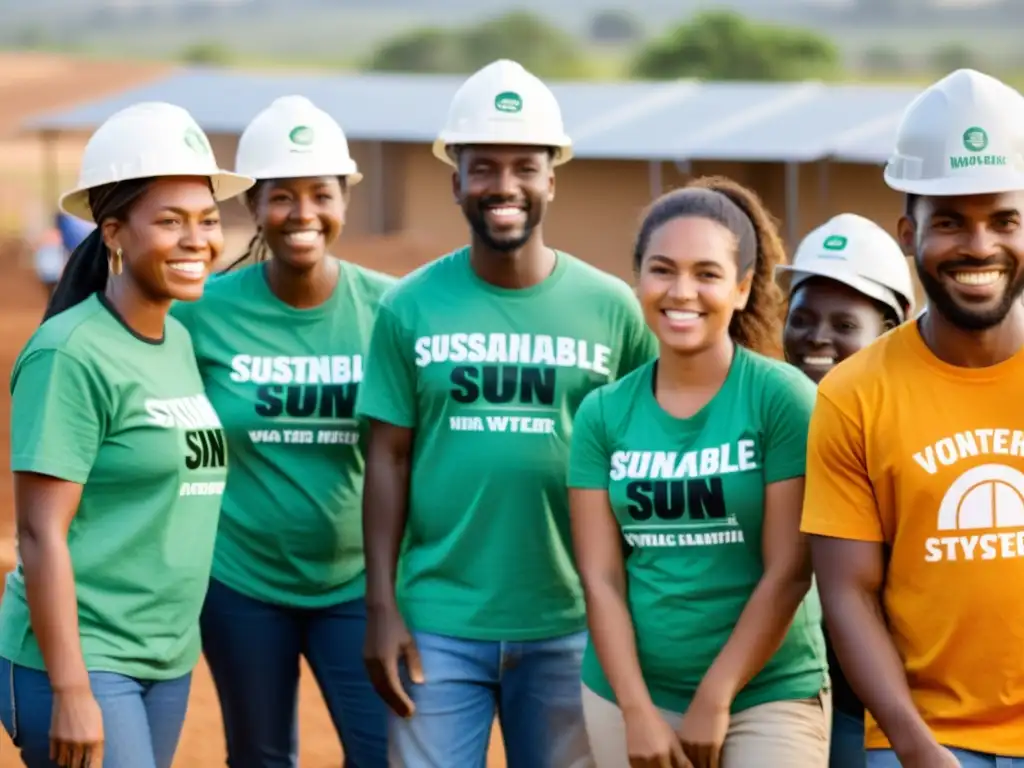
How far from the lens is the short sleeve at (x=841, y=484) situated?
12.8 feet

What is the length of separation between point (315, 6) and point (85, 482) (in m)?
162

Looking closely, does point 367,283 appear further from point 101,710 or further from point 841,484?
point 841,484

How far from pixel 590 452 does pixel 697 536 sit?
0.35 m

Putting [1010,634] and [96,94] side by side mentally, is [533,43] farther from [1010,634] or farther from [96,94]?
[1010,634]

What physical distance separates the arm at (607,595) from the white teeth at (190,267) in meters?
1.17

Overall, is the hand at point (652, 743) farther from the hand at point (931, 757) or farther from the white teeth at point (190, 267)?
the white teeth at point (190, 267)

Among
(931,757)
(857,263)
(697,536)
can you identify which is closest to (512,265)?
(857,263)

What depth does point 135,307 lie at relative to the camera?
15.5 feet

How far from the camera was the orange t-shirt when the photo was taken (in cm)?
380

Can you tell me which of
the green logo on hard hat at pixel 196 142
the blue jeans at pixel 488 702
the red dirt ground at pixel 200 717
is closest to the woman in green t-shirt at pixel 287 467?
the blue jeans at pixel 488 702

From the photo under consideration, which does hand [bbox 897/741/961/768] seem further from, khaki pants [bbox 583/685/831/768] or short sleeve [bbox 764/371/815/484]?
short sleeve [bbox 764/371/815/484]

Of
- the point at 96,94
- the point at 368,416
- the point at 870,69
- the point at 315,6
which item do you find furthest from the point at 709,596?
the point at 315,6

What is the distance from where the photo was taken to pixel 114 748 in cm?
447

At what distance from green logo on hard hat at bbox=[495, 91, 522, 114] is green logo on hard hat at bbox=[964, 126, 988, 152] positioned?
164cm
